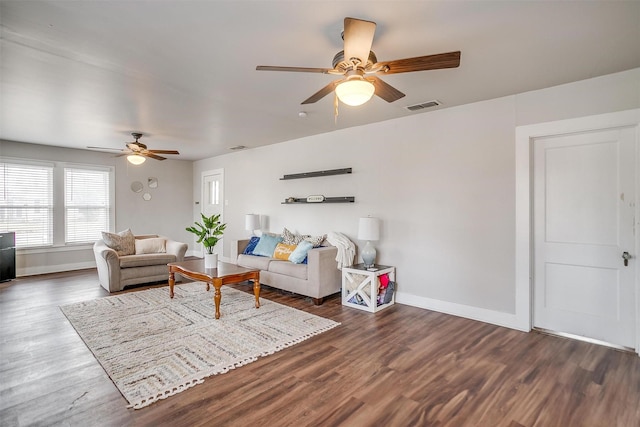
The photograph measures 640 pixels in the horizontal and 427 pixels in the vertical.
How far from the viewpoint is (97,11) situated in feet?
6.55

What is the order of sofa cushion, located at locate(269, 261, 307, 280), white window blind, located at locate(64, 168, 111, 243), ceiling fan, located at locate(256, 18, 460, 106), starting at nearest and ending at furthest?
ceiling fan, located at locate(256, 18, 460, 106)
sofa cushion, located at locate(269, 261, 307, 280)
white window blind, located at locate(64, 168, 111, 243)

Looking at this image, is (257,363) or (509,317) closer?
(257,363)

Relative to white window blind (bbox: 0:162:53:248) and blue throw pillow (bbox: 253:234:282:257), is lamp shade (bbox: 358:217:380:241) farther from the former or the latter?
white window blind (bbox: 0:162:53:248)

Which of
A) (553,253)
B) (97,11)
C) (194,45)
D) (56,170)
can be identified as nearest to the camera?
(97,11)

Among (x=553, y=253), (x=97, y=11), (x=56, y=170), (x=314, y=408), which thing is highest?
(x=97, y=11)

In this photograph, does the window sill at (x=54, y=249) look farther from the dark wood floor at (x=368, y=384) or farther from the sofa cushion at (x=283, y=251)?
the sofa cushion at (x=283, y=251)

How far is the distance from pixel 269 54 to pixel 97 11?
1.15 metres

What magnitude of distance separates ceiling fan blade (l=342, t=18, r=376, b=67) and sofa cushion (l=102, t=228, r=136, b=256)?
5.10 metres

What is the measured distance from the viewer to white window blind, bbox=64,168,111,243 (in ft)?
21.5

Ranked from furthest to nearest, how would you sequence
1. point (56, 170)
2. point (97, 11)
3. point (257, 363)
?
point (56, 170)
point (257, 363)
point (97, 11)

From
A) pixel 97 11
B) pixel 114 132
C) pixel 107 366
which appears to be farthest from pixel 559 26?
pixel 114 132

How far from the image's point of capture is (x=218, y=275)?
3.78 meters

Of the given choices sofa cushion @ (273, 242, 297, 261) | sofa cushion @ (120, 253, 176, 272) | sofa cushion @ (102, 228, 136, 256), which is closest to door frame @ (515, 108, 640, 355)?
sofa cushion @ (273, 242, 297, 261)

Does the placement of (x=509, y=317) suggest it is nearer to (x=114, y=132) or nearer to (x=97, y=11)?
(x=97, y=11)
